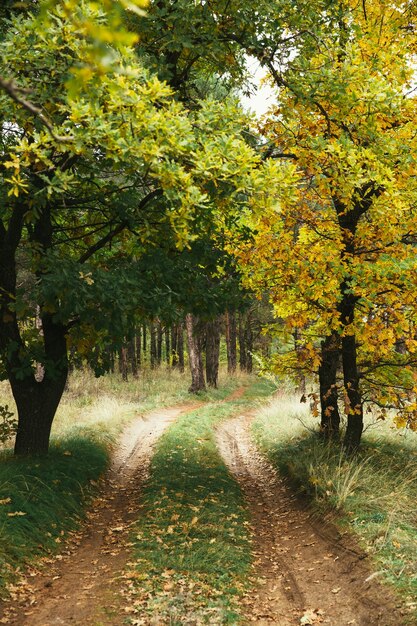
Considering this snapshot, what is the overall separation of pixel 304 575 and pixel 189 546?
140 cm

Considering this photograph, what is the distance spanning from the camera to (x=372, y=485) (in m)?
8.05

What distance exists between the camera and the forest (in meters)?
5.63

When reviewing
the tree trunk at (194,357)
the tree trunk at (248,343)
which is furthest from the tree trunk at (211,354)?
the tree trunk at (248,343)

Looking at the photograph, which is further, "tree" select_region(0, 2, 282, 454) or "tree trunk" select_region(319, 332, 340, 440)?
"tree trunk" select_region(319, 332, 340, 440)

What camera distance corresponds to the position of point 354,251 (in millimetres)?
8719

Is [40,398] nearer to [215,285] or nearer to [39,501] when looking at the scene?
[39,501]

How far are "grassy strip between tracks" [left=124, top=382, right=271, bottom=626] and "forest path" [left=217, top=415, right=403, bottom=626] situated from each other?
0.82ft

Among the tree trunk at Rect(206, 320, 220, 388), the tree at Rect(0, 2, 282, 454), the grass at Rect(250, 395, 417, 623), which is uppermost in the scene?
the tree at Rect(0, 2, 282, 454)

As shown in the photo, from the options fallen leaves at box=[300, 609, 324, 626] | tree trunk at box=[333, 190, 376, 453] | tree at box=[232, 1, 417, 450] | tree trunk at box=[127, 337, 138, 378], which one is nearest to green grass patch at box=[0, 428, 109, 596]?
fallen leaves at box=[300, 609, 324, 626]

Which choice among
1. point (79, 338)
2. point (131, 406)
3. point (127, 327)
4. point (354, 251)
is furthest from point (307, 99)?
point (131, 406)

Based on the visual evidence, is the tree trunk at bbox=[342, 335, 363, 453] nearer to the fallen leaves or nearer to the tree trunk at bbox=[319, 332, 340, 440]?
the tree trunk at bbox=[319, 332, 340, 440]

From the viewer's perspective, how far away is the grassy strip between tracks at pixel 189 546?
17.5 ft

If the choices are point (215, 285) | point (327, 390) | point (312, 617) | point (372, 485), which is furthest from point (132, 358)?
point (312, 617)

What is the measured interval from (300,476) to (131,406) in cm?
1010
